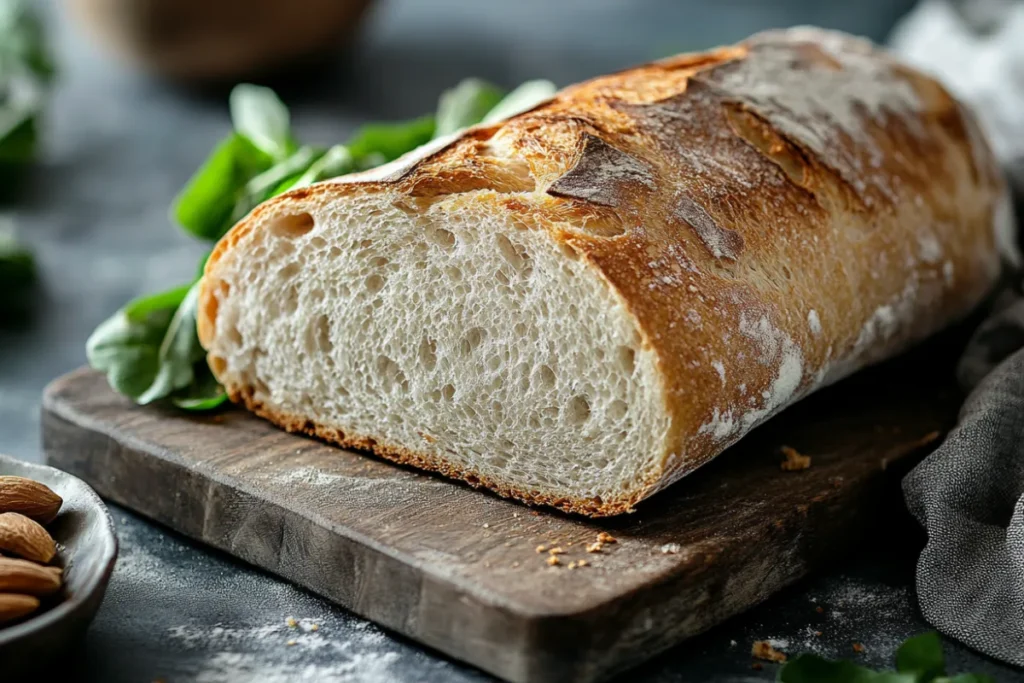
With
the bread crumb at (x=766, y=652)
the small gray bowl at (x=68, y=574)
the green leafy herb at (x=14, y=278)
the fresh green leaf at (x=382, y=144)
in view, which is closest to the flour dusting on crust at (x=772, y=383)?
the bread crumb at (x=766, y=652)

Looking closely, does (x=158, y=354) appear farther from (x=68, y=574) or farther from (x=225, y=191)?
(x=68, y=574)

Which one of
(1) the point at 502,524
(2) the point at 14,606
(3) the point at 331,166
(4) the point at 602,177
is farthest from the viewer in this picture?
(3) the point at 331,166

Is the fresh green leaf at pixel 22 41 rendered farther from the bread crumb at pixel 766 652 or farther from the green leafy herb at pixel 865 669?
the green leafy herb at pixel 865 669

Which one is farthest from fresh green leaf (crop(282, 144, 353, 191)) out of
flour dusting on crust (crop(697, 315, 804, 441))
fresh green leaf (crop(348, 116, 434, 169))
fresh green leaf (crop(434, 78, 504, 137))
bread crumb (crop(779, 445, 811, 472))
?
bread crumb (crop(779, 445, 811, 472))

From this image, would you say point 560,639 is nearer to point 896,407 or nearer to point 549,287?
point 549,287

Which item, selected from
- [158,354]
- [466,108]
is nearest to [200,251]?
[466,108]

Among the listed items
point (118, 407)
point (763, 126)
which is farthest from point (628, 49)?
point (118, 407)

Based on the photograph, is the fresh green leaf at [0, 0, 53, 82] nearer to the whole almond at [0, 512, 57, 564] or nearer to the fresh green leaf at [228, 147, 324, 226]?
the fresh green leaf at [228, 147, 324, 226]
